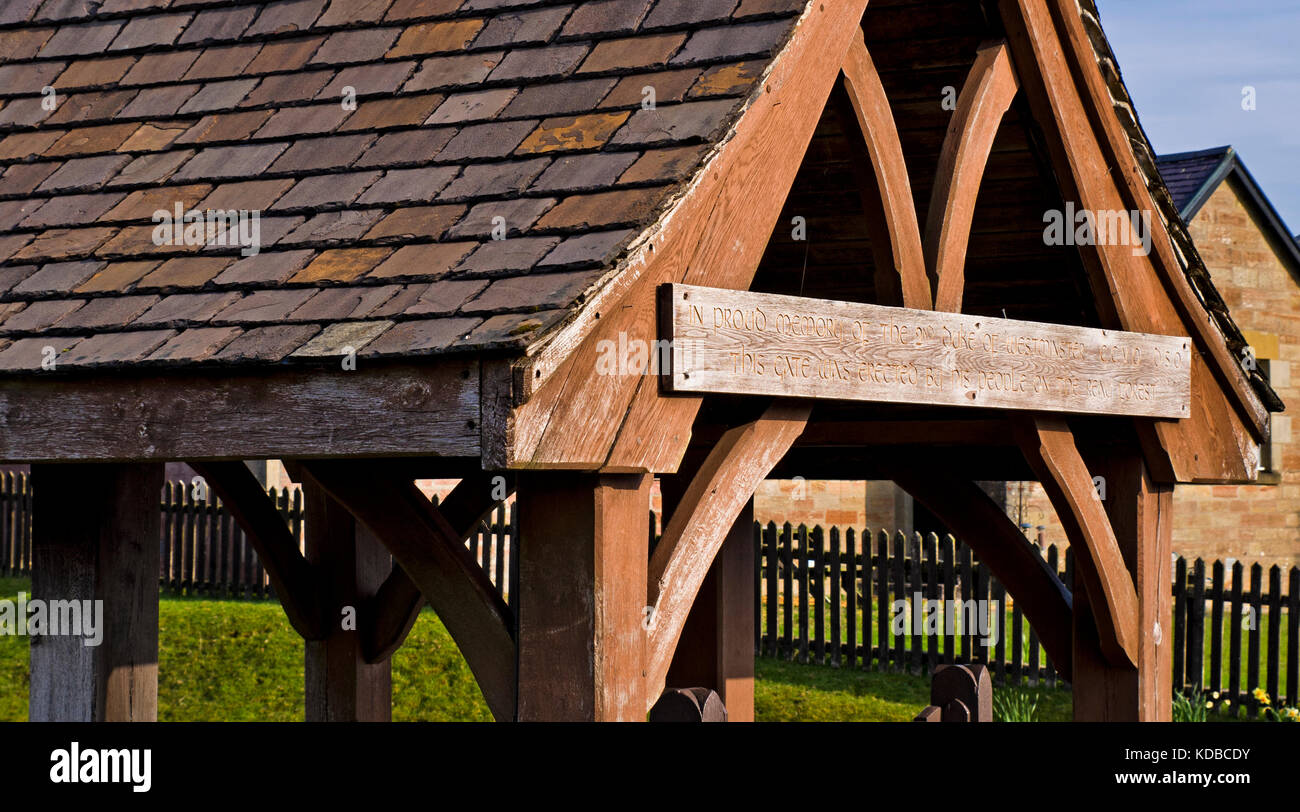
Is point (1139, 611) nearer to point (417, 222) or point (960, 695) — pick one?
point (960, 695)

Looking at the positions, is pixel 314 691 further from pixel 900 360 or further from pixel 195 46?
pixel 900 360

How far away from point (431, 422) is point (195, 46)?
2225 millimetres

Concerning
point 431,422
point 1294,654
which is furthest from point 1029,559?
point 1294,654

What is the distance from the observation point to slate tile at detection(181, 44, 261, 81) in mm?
4918

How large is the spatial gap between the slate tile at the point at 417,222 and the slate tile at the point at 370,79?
0.61 meters

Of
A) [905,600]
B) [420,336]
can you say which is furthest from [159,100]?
[905,600]

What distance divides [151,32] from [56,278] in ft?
4.09

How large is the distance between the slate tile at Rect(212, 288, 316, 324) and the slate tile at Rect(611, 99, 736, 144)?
3.03 ft

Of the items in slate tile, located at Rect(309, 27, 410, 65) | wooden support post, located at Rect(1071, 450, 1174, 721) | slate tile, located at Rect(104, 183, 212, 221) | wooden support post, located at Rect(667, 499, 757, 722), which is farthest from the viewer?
wooden support post, located at Rect(667, 499, 757, 722)

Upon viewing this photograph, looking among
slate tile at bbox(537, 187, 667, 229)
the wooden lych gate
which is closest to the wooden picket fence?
the wooden lych gate

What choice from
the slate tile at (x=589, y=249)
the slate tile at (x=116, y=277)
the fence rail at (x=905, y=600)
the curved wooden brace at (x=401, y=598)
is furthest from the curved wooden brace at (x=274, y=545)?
the fence rail at (x=905, y=600)

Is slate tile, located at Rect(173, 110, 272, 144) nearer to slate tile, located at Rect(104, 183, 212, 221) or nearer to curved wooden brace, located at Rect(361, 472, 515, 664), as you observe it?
slate tile, located at Rect(104, 183, 212, 221)

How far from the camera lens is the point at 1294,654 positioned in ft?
37.9

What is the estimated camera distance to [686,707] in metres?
4.13
